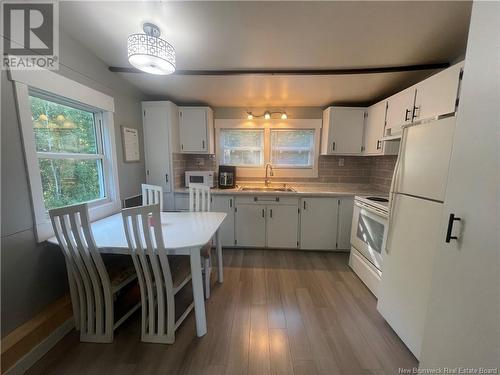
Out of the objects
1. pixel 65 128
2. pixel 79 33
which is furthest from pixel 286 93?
pixel 65 128

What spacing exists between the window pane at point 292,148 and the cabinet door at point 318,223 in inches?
32.2

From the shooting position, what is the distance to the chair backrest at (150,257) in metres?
1.24

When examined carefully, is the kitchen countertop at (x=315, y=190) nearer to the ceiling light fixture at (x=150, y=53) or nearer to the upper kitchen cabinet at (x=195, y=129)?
the upper kitchen cabinet at (x=195, y=129)

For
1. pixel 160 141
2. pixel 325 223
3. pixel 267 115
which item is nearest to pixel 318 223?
pixel 325 223

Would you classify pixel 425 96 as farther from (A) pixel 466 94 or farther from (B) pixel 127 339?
(B) pixel 127 339

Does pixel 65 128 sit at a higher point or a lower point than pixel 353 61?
lower

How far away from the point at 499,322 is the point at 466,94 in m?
0.92

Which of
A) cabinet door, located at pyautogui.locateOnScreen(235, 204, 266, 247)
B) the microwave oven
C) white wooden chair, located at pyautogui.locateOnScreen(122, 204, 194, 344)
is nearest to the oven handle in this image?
cabinet door, located at pyautogui.locateOnScreen(235, 204, 266, 247)

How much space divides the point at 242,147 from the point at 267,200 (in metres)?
1.10

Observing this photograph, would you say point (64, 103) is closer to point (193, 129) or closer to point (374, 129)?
point (193, 129)

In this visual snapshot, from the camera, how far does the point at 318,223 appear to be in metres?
2.82

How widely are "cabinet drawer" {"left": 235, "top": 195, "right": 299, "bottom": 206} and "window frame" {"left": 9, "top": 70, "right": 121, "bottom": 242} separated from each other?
5.04ft

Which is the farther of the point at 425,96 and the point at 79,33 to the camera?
the point at 425,96

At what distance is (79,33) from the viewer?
159 centimetres
